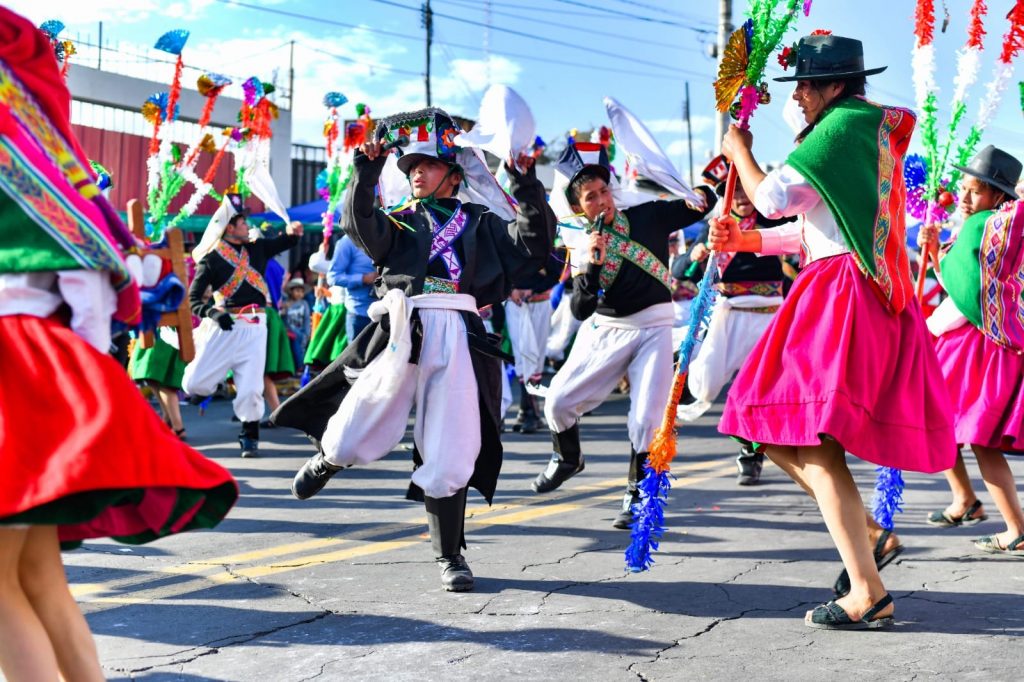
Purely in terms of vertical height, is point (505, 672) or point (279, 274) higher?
point (279, 274)

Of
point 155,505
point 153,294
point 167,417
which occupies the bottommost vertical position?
point 167,417

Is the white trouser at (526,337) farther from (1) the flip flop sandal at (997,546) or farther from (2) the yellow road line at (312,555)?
(1) the flip flop sandal at (997,546)

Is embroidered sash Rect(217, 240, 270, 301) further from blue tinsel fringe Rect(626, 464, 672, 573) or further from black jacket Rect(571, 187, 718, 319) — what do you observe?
blue tinsel fringe Rect(626, 464, 672, 573)

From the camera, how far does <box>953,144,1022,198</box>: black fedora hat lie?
5727 millimetres

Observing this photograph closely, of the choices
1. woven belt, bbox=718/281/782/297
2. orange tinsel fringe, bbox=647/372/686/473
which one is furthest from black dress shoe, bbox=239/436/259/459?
orange tinsel fringe, bbox=647/372/686/473

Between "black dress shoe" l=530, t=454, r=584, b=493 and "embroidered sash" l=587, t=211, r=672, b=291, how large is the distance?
0.98 m

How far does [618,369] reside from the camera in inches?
263

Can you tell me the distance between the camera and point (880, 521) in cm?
523

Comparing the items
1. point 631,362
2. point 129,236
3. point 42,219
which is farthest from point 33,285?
point 631,362

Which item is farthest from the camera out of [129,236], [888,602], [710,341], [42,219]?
[710,341]

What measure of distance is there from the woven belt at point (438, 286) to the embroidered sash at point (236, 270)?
473cm

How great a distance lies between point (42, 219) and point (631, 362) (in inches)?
170

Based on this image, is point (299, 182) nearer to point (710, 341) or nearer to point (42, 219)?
point (710, 341)

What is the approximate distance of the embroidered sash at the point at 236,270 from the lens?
9.59 meters
